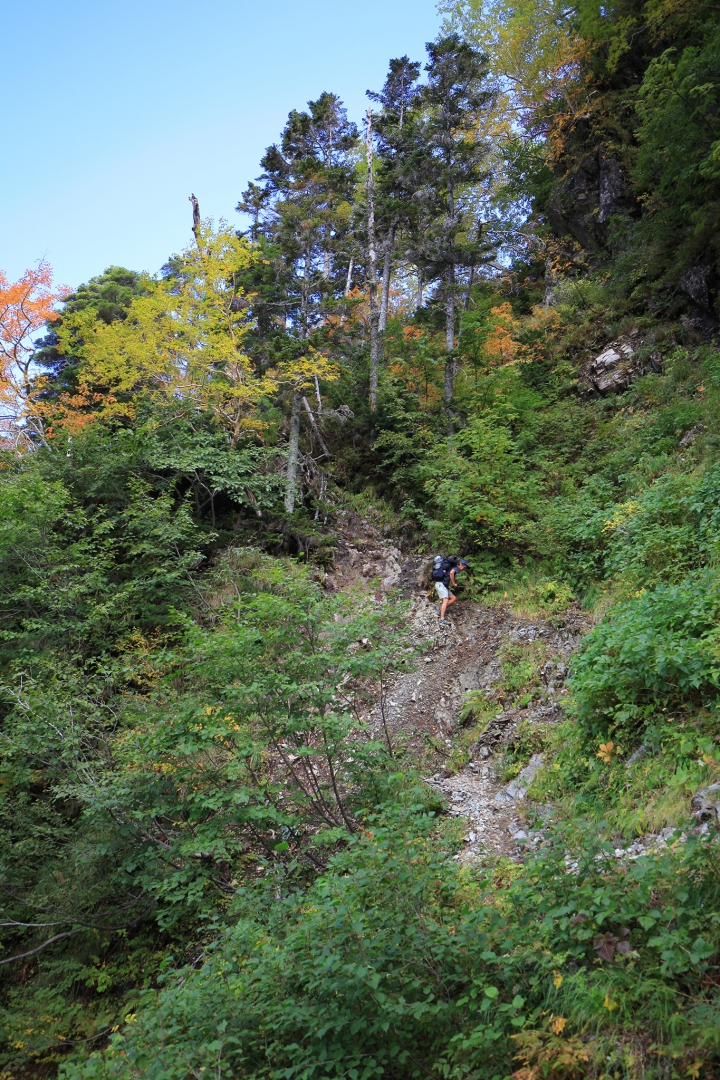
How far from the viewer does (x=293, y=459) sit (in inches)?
561

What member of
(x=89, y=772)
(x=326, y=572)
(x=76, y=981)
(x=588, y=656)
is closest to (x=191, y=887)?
(x=89, y=772)

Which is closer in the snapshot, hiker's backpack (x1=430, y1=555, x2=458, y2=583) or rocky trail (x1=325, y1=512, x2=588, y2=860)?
rocky trail (x1=325, y1=512, x2=588, y2=860)

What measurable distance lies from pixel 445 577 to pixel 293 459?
5.49m

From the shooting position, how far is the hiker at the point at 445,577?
10.9 meters

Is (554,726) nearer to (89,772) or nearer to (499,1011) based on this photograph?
(499,1011)

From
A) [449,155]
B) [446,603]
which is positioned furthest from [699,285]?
[446,603]

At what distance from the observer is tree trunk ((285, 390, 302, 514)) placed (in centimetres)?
1397

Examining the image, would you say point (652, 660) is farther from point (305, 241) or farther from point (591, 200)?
point (591, 200)

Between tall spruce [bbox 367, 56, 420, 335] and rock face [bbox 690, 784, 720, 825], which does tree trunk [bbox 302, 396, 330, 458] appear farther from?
rock face [bbox 690, 784, 720, 825]

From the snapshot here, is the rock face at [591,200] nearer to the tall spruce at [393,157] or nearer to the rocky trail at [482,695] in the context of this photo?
the tall spruce at [393,157]

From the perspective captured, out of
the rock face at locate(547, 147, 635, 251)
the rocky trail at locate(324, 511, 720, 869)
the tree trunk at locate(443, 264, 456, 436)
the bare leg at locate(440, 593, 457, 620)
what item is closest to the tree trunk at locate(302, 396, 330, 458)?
the tree trunk at locate(443, 264, 456, 436)

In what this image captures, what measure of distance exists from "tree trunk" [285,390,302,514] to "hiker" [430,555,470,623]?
14.2 ft

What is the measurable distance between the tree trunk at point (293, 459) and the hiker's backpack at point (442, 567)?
4265 millimetres

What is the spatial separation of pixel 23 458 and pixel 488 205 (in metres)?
23.7
